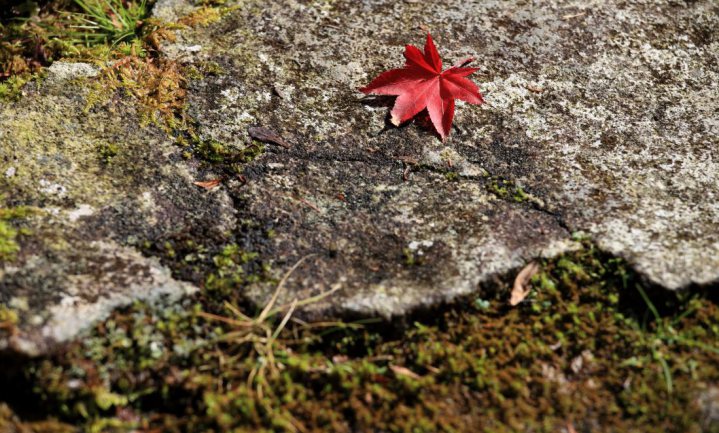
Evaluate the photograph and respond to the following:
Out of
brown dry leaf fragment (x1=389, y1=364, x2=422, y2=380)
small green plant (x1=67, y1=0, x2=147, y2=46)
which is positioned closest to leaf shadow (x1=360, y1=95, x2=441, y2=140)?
brown dry leaf fragment (x1=389, y1=364, x2=422, y2=380)

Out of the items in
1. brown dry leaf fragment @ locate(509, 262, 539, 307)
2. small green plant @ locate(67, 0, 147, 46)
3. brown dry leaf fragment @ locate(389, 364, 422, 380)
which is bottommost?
brown dry leaf fragment @ locate(389, 364, 422, 380)

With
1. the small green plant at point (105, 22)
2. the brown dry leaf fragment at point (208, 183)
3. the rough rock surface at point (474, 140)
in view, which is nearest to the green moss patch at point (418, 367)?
the rough rock surface at point (474, 140)

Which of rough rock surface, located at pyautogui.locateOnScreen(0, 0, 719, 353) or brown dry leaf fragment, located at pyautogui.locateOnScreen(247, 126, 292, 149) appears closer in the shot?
rough rock surface, located at pyautogui.locateOnScreen(0, 0, 719, 353)

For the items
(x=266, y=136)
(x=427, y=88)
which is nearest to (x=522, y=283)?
(x=427, y=88)

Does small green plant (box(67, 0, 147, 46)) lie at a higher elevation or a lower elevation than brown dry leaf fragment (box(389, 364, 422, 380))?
higher

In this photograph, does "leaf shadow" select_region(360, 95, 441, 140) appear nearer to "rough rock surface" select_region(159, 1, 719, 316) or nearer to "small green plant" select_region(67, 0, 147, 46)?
"rough rock surface" select_region(159, 1, 719, 316)

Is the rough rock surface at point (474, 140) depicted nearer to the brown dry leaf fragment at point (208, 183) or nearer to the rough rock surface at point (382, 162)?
the rough rock surface at point (382, 162)

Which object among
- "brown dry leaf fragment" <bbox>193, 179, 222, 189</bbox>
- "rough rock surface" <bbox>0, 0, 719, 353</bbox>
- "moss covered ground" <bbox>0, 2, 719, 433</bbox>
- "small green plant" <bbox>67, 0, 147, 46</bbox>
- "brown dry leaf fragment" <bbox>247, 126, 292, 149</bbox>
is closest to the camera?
"moss covered ground" <bbox>0, 2, 719, 433</bbox>
